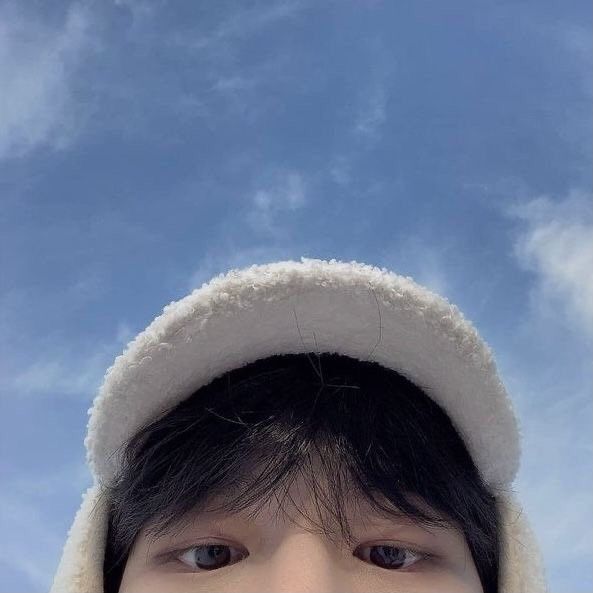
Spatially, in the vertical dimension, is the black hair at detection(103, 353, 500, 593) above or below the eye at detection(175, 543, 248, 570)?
above

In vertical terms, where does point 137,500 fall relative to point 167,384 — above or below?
below

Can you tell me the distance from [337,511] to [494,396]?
0.96 ft

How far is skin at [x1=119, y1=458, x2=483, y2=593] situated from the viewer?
2.72 feet

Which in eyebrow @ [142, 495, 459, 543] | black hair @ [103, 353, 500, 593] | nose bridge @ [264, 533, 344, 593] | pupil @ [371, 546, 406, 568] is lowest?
nose bridge @ [264, 533, 344, 593]

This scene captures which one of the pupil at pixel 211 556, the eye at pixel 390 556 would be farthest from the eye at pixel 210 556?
the eye at pixel 390 556

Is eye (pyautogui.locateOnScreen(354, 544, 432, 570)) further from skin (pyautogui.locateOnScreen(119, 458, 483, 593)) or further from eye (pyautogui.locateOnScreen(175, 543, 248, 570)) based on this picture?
eye (pyautogui.locateOnScreen(175, 543, 248, 570))

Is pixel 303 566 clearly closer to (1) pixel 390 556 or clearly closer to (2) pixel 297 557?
(2) pixel 297 557

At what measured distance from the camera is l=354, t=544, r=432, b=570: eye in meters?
0.88

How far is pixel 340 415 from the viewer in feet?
2.97

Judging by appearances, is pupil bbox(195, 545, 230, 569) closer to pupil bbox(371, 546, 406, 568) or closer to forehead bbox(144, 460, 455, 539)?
forehead bbox(144, 460, 455, 539)

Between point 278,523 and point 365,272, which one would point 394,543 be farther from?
point 365,272

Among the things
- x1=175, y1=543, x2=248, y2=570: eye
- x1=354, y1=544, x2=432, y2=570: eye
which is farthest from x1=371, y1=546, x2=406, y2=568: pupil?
x1=175, y1=543, x2=248, y2=570: eye

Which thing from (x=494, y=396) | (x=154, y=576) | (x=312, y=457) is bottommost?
(x=154, y=576)

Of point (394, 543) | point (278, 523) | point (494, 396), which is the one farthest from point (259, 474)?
point (494, 396)
